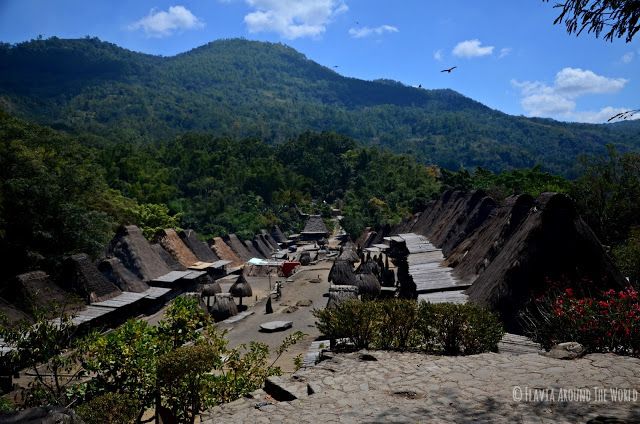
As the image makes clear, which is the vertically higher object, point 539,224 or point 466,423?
point 539,224

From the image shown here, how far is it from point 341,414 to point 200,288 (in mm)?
24769

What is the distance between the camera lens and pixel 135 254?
81.5 feet

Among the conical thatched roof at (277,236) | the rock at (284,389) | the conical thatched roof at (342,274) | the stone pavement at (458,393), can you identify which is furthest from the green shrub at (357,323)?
the conical thatched roof at (277,236)

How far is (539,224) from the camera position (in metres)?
9.82

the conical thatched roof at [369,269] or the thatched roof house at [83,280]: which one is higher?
the thatched roof house at [83,280]

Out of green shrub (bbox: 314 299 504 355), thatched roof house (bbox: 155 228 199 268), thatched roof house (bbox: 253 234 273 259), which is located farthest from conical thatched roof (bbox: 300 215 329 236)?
green shrub (bbox: 314 299 504 355)

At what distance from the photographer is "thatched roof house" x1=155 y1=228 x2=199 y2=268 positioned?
3150 cm

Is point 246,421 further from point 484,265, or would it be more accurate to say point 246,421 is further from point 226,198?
point 226,198

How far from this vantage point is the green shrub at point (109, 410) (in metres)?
6.24

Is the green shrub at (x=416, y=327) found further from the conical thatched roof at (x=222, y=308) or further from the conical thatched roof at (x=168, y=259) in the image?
the conical thatched roof at (x=168, y=259)

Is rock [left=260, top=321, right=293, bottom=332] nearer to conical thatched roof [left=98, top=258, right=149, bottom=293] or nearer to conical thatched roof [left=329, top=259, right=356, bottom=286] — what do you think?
conical thatched roof [left=329, top=259, right=356, bottom=286]

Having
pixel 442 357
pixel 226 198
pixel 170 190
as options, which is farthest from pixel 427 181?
pixel 442 357

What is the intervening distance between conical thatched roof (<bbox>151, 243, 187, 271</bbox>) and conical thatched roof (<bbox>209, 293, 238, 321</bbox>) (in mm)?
8010

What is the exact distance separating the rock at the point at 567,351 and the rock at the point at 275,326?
12209mm
